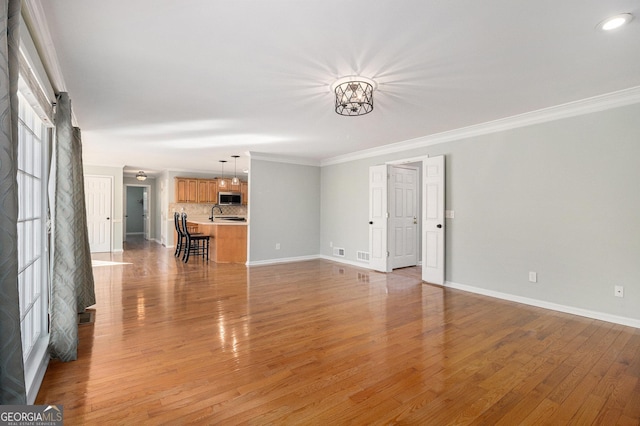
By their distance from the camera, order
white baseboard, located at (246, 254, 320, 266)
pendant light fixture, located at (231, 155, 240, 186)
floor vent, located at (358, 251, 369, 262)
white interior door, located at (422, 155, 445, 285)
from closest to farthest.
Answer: white interior door, located at (422, 155, 445, 285) → floor vent, located at (358, 251, 369, 262) → white baseboard, located at (246, 254, 320, 266) → pendant light fixture, located at (231, 155, 240, 186)

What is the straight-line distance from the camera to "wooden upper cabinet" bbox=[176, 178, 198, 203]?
9.46 meters

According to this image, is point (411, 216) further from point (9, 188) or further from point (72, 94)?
point (9, 188)

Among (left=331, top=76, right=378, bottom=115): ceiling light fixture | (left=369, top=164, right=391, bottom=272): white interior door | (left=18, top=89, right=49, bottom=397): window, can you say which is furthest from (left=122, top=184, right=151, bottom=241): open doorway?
(left=331, top=76, right=378, bottom=115): ceiling light fixture

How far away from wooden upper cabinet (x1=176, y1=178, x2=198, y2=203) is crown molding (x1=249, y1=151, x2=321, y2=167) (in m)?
4.00

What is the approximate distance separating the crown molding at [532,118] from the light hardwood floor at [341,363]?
7.69 ft

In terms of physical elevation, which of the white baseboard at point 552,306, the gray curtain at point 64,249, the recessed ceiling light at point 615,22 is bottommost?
the white baseboard at point 552,306

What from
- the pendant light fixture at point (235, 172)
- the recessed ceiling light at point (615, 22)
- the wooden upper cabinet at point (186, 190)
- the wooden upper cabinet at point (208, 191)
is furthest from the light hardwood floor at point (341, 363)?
the wooden upper cabinet at point (208, 191)

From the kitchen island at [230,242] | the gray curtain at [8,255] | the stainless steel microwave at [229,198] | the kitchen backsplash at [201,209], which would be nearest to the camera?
the gray curtain at [8,255]

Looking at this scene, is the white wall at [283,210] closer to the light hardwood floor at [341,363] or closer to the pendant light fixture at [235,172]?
the pendant light fixture at [235,172]

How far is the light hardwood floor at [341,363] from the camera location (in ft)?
6.18

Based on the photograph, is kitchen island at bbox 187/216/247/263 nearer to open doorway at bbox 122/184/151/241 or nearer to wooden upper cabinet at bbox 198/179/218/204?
wooden upper cabinet at bbox 198/179/218/204

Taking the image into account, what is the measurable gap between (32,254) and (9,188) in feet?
5.95

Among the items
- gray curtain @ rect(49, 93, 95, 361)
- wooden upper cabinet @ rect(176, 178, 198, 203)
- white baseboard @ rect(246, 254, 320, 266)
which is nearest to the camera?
gray curtain @ rect(49, 93, 95, 361)

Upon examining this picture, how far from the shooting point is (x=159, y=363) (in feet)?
8.00
